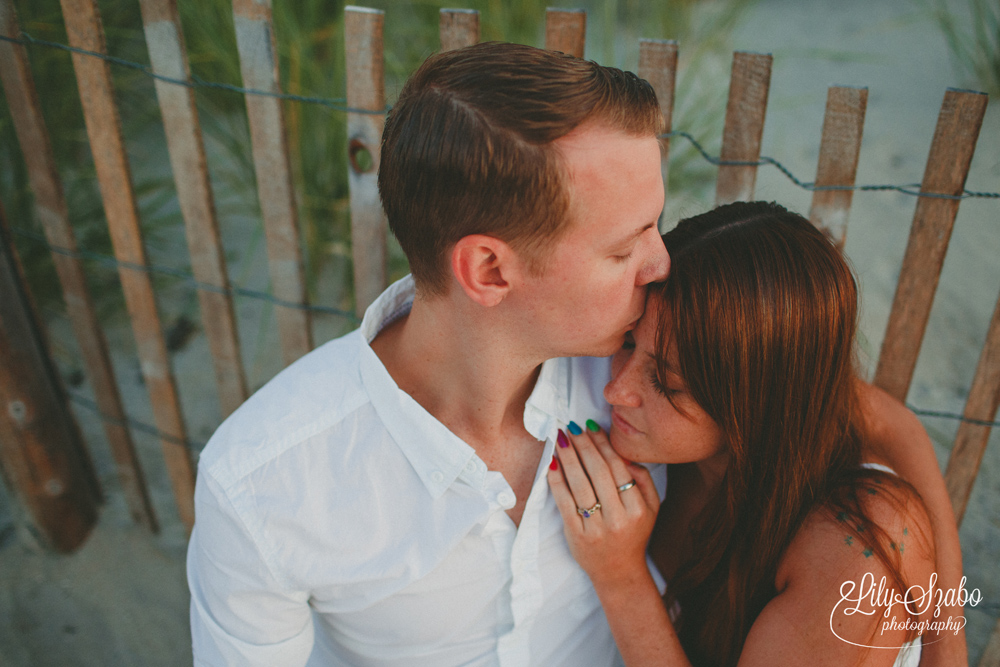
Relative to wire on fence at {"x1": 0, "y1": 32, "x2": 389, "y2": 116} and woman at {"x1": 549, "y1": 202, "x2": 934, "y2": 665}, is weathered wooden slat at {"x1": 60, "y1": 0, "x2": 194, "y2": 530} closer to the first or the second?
wire on fence at {"x1": 0, "y1": 32, "x2": 389, "y2": 116}

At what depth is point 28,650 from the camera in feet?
8.48

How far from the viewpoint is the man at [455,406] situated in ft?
4.18

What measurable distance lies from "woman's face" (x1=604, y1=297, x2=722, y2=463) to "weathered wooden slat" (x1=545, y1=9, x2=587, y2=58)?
0.79m

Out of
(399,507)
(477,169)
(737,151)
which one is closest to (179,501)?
(399,507)

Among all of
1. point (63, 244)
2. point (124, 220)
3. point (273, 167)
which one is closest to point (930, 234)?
point (273, 167)

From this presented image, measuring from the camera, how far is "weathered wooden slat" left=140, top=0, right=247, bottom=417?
6.54 feet

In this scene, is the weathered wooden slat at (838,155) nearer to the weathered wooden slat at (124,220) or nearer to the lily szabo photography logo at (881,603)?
the lily szabo photography logo at (881,603)

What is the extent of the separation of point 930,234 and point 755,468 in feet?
2.82

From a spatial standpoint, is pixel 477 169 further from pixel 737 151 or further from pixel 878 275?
pixel 878 275

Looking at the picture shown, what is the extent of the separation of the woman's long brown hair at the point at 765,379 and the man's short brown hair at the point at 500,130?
0.32 meters

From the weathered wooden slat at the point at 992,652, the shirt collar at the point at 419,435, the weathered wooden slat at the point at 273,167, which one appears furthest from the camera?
the weathered wooden slat at the point at 992,652

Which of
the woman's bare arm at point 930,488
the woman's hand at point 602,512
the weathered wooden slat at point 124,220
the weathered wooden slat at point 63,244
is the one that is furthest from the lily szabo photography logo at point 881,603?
the weathered wooden slat at point 63,244

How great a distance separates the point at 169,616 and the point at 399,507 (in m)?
1.79

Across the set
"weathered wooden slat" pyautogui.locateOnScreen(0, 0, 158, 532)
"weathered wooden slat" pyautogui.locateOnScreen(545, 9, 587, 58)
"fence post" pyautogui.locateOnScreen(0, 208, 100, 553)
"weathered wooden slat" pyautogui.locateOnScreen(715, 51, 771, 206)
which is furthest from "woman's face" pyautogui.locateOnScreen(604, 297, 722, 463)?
"fence post" pyautogui.locateOnScreen(0, 208, 100, 553)
